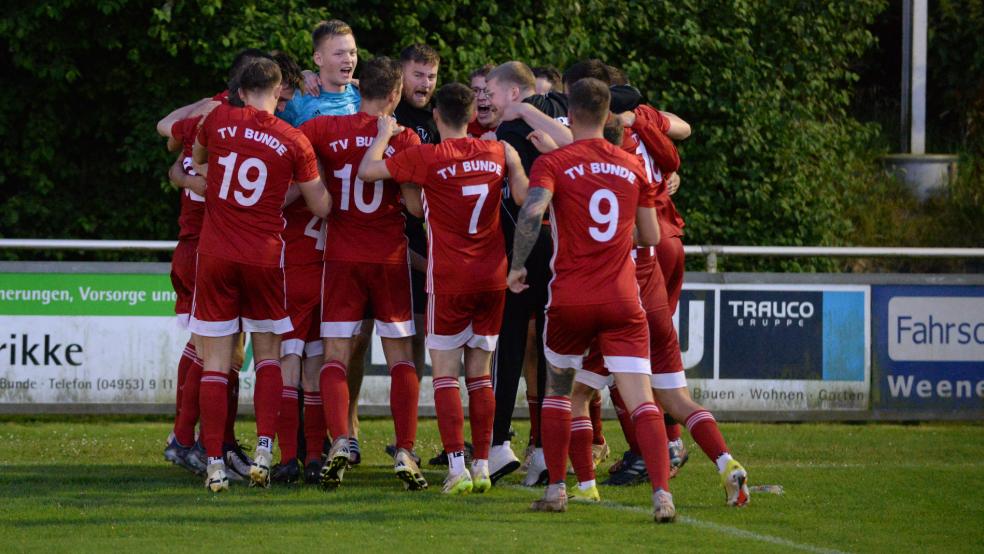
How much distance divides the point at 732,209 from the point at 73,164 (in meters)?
7.07

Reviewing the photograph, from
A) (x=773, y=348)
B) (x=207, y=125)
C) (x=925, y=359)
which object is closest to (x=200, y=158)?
(x=207, y=125)

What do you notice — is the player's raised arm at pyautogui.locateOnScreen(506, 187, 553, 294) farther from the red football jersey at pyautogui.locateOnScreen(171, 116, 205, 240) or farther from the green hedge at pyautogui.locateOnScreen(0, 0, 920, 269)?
the green hedge at pyautogui.locateOnScreen(0, 0, 920, 269)

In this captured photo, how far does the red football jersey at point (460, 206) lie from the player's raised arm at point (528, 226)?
0.67 metres

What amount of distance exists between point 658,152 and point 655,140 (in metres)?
0.07

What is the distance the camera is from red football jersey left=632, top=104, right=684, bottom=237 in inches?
316

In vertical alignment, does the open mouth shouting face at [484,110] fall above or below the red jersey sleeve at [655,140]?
above

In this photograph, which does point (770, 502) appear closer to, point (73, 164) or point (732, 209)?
point (732, 209)

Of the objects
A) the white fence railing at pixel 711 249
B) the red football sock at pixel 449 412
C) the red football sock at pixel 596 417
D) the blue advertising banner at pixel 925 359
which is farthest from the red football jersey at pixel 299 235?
the blue advertising banner at pixel 925 359

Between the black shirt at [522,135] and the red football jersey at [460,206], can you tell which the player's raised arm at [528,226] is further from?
the black shirt at [522,135]

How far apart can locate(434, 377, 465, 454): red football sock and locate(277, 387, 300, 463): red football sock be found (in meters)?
0.87

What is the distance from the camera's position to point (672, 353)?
7.47 m

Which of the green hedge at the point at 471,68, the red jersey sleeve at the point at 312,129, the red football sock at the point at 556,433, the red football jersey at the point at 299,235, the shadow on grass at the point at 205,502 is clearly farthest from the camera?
the green hedge at the point at 471,68

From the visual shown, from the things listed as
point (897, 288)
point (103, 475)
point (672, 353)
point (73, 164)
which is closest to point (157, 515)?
point (103, 475)

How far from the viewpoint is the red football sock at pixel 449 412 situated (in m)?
7.51
